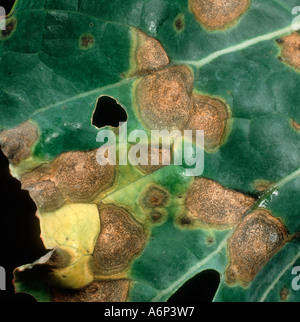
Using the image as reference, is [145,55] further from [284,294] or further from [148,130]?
[284,294]

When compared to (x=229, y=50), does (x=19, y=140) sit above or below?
below

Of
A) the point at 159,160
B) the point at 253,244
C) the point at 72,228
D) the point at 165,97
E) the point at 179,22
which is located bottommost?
the point at 253,244

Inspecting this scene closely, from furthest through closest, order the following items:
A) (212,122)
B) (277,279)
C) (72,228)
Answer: (277,279) → (212,122) → (72,228)

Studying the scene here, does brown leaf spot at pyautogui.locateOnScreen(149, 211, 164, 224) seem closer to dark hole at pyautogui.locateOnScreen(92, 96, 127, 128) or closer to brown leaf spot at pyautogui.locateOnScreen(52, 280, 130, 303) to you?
brown leaf spot at pyautogui.locateOnScreen(52, 280, 130, 303)

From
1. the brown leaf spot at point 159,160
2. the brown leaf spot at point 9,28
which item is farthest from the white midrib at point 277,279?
the brown leaf spot at point 9,28

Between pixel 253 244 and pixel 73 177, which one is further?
pixel 253 244

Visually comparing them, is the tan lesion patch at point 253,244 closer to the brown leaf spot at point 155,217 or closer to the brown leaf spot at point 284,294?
the brown leaf spot at point 284,294

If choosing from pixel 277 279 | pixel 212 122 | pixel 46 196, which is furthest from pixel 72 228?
pixel 277 279

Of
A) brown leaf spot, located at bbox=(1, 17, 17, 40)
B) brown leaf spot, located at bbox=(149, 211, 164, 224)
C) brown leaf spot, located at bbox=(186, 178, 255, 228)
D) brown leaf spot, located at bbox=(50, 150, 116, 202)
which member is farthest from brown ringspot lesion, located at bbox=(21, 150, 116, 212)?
brown leaf spot, located at bbox=(1, 17, 17, 40)
